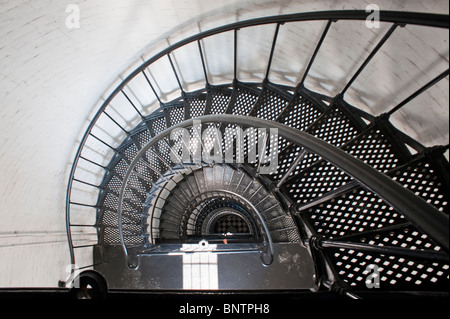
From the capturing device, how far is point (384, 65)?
180 centimetres

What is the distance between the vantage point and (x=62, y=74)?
3066 millimetres

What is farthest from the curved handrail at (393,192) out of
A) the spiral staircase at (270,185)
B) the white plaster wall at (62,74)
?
the white plaster wall at (62,74)

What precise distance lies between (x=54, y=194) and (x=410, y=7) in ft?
16.4

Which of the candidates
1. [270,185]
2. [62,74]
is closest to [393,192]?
[270,185]

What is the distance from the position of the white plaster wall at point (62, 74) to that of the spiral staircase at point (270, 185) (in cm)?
20

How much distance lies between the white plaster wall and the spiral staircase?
0.20 metres

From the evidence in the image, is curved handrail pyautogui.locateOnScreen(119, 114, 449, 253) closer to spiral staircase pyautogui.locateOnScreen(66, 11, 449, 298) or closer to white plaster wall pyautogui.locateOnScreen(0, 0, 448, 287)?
spiral staircase pyautogui.locateOnScreen(66, 11, 449, 298)

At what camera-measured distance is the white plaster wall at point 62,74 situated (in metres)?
2.40

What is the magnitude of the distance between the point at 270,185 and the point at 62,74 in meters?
3.08

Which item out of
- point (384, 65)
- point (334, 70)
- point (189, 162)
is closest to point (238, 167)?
point (189, 162)

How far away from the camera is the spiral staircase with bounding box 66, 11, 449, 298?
144 centimetres

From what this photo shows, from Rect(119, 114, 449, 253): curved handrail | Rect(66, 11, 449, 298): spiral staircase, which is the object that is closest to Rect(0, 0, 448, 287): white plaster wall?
Rect(66, 11, 449, 298): spiral staircase

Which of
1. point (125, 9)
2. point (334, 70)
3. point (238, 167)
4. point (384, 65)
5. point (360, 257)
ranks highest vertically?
point (125, 9)
